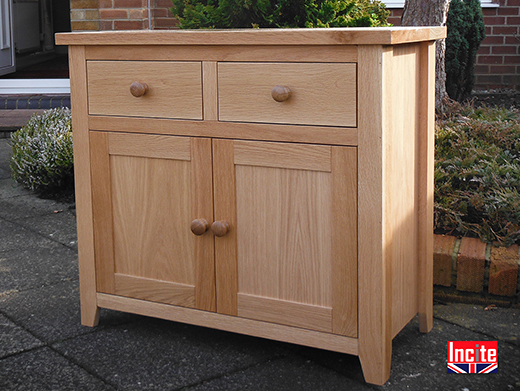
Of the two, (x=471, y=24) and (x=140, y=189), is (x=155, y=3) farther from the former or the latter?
(x=140, y=189)

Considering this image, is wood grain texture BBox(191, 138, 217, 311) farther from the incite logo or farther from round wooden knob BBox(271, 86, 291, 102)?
the incite logo

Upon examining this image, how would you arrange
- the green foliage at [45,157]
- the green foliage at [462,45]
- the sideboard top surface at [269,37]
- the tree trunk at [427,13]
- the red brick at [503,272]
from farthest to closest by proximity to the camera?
the green foliage at [462,45] → the green foliage at [45,157] → the tree trunk at [427,13] → the red brick at [503,272] → the sideboard top surface at [269,37]

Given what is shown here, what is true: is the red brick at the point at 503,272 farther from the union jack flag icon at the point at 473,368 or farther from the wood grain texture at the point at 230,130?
the wood grain texture at the point at 230,130

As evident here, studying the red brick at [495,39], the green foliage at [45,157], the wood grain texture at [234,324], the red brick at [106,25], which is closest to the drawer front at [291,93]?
the wood grain texture at [234,324]

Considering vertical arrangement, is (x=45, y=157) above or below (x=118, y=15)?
below

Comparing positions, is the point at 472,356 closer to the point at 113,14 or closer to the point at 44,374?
the point at 44,374

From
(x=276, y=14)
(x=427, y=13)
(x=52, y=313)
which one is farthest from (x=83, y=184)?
(x=427, y=13)

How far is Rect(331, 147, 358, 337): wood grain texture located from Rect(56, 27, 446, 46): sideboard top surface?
0.32m

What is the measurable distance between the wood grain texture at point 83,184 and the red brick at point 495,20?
5221 mm

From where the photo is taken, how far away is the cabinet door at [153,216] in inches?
87.1

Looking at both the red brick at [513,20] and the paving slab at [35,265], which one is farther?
the red brick at [513,20]

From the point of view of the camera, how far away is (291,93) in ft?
6.47

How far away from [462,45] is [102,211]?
3.82m

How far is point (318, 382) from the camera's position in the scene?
2078 millimetres
